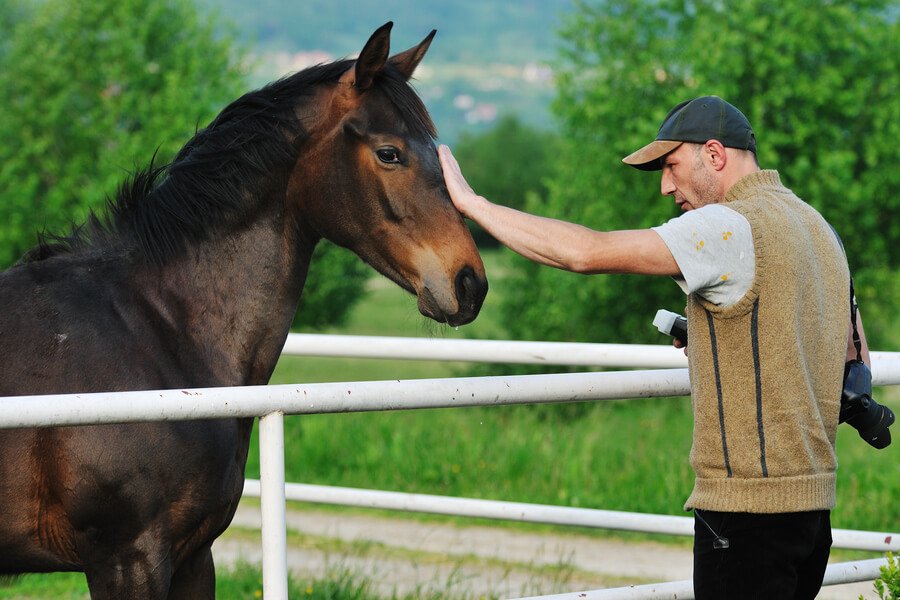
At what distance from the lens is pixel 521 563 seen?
5199 millimetres

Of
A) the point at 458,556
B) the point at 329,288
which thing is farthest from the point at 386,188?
the point at 329,288

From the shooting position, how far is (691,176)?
245 centimetres

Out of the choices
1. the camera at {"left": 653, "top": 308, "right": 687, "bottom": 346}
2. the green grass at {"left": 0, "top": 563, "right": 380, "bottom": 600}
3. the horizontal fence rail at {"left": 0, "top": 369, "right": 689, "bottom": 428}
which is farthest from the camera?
the green grass at {"left": 0, "top": 563, "right": 380, "bottom": 600}

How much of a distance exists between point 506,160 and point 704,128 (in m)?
58.2

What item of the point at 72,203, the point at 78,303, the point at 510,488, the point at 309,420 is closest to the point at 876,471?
the point at 510,488

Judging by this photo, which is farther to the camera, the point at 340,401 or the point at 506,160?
the point at 506,160

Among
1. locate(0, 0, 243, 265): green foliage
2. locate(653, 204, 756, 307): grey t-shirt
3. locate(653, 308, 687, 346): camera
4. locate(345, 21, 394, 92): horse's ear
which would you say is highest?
locate(0, 0, 243, 265): green foliage

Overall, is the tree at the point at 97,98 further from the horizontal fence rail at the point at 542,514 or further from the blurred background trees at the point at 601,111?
the horizontal fence rail at the point at 542,514

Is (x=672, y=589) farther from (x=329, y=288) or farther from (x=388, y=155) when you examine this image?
(x=329, y=288)

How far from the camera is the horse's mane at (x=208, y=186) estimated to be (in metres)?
3.01

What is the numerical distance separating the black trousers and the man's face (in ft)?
2.43

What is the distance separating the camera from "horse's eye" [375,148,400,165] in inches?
115

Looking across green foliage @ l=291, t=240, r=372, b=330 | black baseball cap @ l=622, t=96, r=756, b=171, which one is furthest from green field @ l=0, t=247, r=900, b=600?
green foliage @ l=291, t=240, r=372, b=330

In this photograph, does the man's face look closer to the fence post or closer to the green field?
the fence post
